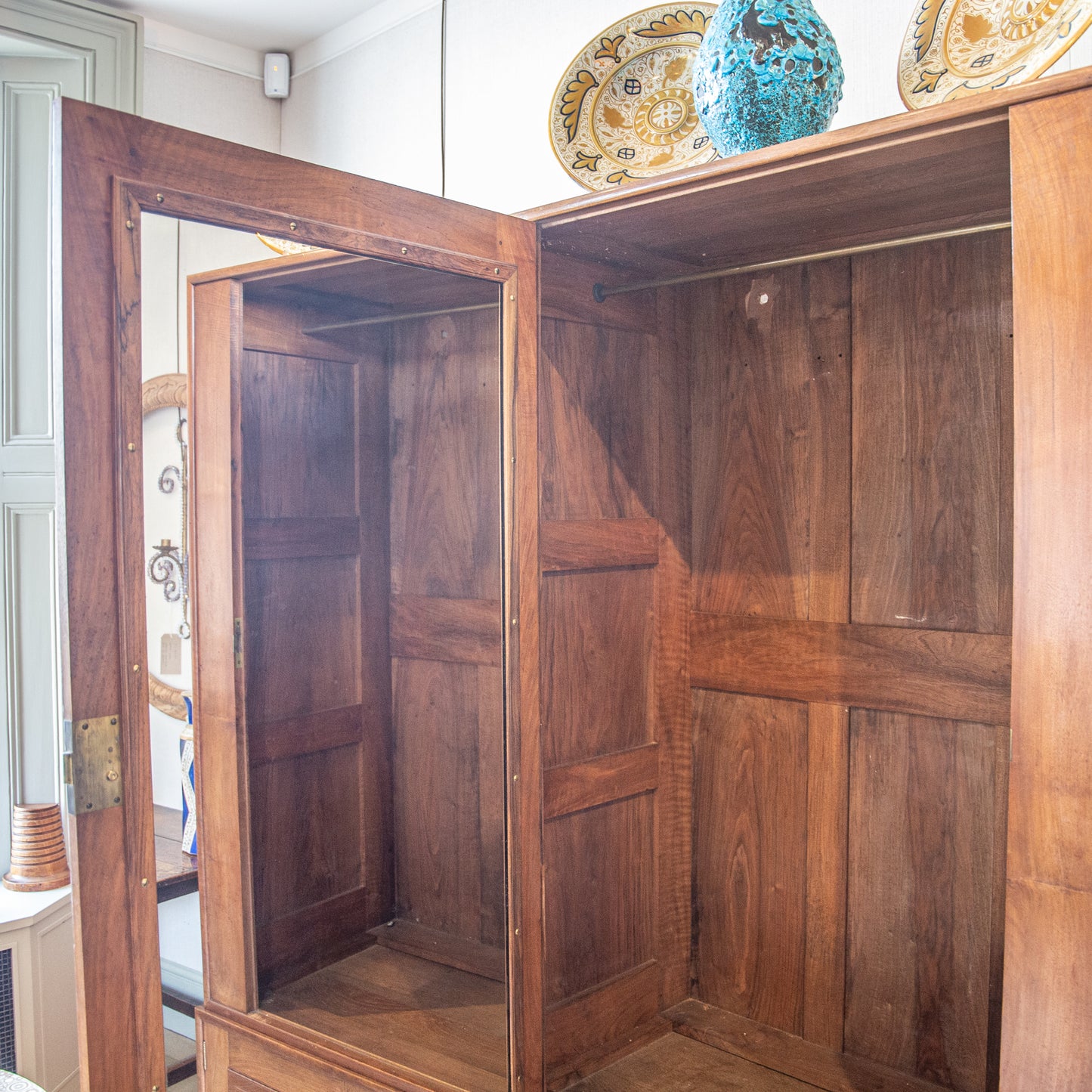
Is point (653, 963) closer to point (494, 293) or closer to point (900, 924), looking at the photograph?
point (900, 924)

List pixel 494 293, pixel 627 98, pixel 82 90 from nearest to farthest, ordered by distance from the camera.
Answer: pixel 494 293, pixel 627 98, pixel 82 90

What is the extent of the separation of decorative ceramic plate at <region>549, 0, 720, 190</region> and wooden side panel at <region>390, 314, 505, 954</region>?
0.52 meters

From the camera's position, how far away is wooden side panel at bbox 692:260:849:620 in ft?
7.59

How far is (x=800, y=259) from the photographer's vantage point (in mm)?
1964

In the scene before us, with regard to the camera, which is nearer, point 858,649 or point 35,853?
point 858,649

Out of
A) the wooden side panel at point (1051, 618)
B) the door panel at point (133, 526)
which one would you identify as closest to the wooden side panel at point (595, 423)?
the door panel at point (133, 526)

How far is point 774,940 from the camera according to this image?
2.41m

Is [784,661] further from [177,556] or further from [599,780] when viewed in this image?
[177,556]

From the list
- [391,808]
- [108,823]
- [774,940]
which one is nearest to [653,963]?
[774,940]

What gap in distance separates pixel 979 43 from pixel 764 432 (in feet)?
3.04

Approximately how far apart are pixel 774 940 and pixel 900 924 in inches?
13.0

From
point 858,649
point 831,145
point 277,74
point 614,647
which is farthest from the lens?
Answer: point 277,74

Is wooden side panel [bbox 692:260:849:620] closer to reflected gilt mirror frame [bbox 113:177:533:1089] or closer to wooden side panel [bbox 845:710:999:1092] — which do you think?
wooden side panel [bbox 845:710:999:1092]

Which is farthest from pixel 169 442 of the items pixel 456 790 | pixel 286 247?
pixel 456 790
